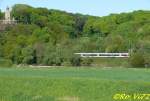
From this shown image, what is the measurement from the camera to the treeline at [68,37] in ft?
210

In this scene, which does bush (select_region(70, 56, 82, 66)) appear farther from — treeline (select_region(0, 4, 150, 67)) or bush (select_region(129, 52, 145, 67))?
bush (select_region(129, 52, 145, 67))

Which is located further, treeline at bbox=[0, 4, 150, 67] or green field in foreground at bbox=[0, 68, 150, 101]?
treeline at bbox=[0, 4, 150, 67]

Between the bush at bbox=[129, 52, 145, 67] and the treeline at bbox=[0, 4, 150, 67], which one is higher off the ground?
the treeline at bbox=[0, 4, 150, 67]

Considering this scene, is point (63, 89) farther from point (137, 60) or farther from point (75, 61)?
point (75, 61)

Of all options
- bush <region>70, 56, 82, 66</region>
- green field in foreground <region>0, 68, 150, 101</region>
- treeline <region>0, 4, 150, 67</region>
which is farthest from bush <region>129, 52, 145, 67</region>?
green field in foreground <region>0, 68, 150, 101</region>

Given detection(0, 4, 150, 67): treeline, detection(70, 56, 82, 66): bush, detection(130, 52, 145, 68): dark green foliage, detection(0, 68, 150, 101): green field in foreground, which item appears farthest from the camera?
detection(0, 4, 150, 67): treeline

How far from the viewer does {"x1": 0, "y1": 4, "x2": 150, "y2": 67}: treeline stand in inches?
2525

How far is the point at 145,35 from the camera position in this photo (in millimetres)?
87562

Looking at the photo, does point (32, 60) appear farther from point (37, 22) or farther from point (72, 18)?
point (72, 18)

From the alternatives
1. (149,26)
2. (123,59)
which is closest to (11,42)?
(123,59)

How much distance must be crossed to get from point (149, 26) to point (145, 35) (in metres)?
5.70

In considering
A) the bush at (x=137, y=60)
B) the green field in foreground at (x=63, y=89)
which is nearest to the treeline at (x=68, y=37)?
the bush at (x=137, y=60)

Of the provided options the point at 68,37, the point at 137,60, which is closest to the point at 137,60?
the point at 137,60

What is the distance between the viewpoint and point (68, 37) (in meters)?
96.4
